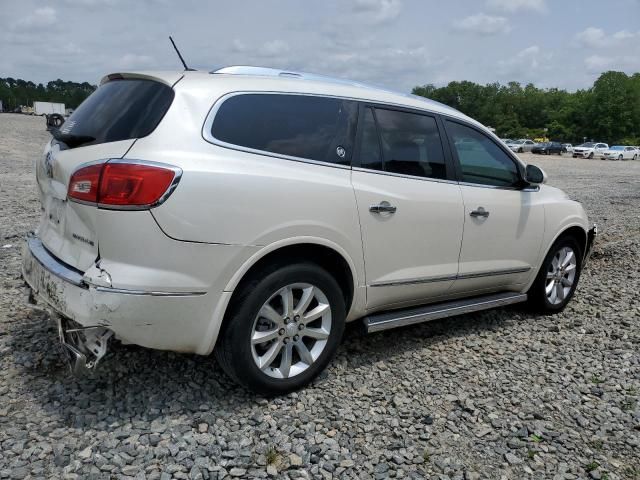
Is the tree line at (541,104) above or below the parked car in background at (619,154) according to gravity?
above

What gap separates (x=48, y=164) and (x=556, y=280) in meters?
4.30

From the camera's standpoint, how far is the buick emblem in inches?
131

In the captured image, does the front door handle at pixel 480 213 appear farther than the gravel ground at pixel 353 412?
Yes

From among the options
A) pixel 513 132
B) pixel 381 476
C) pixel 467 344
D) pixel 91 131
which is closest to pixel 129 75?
pixel 91 131

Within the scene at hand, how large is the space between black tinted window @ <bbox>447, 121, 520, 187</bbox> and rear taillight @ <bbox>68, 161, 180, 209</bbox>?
231 centimetres

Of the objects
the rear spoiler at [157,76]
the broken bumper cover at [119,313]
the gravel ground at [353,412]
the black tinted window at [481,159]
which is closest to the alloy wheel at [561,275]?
the gravel ground at [353,412]

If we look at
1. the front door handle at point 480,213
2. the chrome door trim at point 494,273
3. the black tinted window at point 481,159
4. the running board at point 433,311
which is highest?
the black tinted window at point 481,159

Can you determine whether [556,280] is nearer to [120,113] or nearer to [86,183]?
[120,113]

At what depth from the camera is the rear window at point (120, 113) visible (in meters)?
3.00

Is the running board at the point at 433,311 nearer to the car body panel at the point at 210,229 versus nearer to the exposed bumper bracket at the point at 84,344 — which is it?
the car body panel at the point at 210,229

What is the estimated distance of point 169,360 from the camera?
3748mm

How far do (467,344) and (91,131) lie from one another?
308 centimetres

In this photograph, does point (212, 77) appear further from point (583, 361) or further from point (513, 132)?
point (513, 132)

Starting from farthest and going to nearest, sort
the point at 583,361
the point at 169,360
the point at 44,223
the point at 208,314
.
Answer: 1. the point at 583,361
2. the point at 169,360
3. the point at 44,223
4. the point at 208,314
